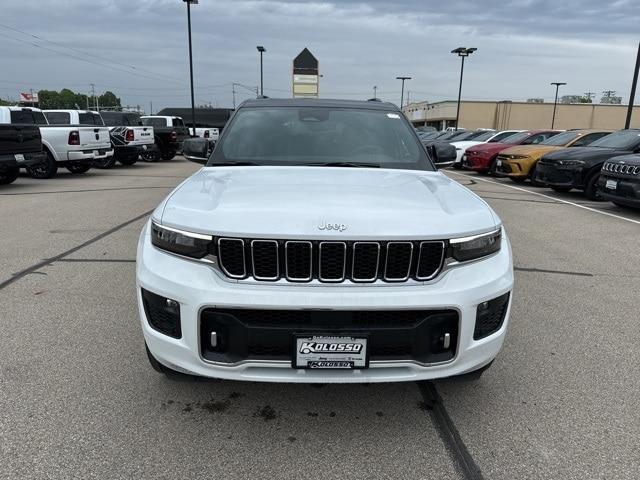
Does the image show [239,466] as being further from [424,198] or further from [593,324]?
[593,324]

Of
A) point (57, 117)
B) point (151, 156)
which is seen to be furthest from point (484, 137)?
point (57, 117)

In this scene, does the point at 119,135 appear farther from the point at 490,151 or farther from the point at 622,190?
the point at 622,190

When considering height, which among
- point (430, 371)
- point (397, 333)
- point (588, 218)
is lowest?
point (588, 218)

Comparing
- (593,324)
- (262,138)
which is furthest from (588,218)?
(262,138)

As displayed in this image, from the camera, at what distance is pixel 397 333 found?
7.59ft

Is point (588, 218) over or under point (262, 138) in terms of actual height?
under

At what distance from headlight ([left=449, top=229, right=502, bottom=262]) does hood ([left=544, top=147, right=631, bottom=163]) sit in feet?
33.1

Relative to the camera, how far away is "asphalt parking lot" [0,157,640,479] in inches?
94.0

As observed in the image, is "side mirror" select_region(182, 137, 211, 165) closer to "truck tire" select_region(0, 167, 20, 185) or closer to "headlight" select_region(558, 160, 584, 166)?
"headlight" select_region(558, 160, 584, 166)

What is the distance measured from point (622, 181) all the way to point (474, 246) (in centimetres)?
825

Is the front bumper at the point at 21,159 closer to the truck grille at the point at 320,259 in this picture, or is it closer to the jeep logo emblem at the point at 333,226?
the truck grille at the point at 320,259

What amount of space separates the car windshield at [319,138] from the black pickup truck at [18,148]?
906 cm

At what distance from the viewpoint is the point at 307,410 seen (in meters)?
2.81

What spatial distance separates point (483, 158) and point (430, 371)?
15811 mm
